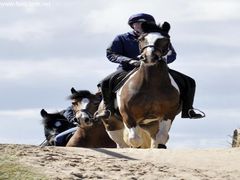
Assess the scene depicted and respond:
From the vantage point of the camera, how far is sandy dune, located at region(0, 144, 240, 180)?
430 inches

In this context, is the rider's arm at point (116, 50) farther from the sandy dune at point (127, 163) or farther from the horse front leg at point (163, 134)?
the sandy dune at point (127, 163)

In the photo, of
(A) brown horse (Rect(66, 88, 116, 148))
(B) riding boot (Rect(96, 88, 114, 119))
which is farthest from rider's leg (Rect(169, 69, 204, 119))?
(A) brown horse (Rect(66, 88, 116, 148))

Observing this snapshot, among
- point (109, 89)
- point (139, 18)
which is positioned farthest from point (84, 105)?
point (139, 18)

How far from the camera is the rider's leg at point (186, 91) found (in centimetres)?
1831

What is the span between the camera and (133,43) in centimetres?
1880

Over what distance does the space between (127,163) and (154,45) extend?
6098 mm

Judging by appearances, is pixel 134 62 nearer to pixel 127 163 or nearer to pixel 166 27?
pixel 166 27

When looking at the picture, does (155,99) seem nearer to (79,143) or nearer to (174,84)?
(174,84)

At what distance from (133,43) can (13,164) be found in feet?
27.5

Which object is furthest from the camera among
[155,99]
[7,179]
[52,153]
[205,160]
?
[155,99]

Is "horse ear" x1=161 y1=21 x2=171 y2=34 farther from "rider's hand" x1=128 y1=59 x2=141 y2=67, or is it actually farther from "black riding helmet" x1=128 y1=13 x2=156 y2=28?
"rider's hand" x1=128 y1=59 x2=141 y2=67

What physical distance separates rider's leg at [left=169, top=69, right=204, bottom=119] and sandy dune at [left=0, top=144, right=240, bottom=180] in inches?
197

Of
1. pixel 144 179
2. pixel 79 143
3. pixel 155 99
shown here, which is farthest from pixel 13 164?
pixel 79 143

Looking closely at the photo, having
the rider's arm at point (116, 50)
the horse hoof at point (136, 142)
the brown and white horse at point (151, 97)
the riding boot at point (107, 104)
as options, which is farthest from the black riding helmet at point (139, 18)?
the horse hoof at point (136, 142)
